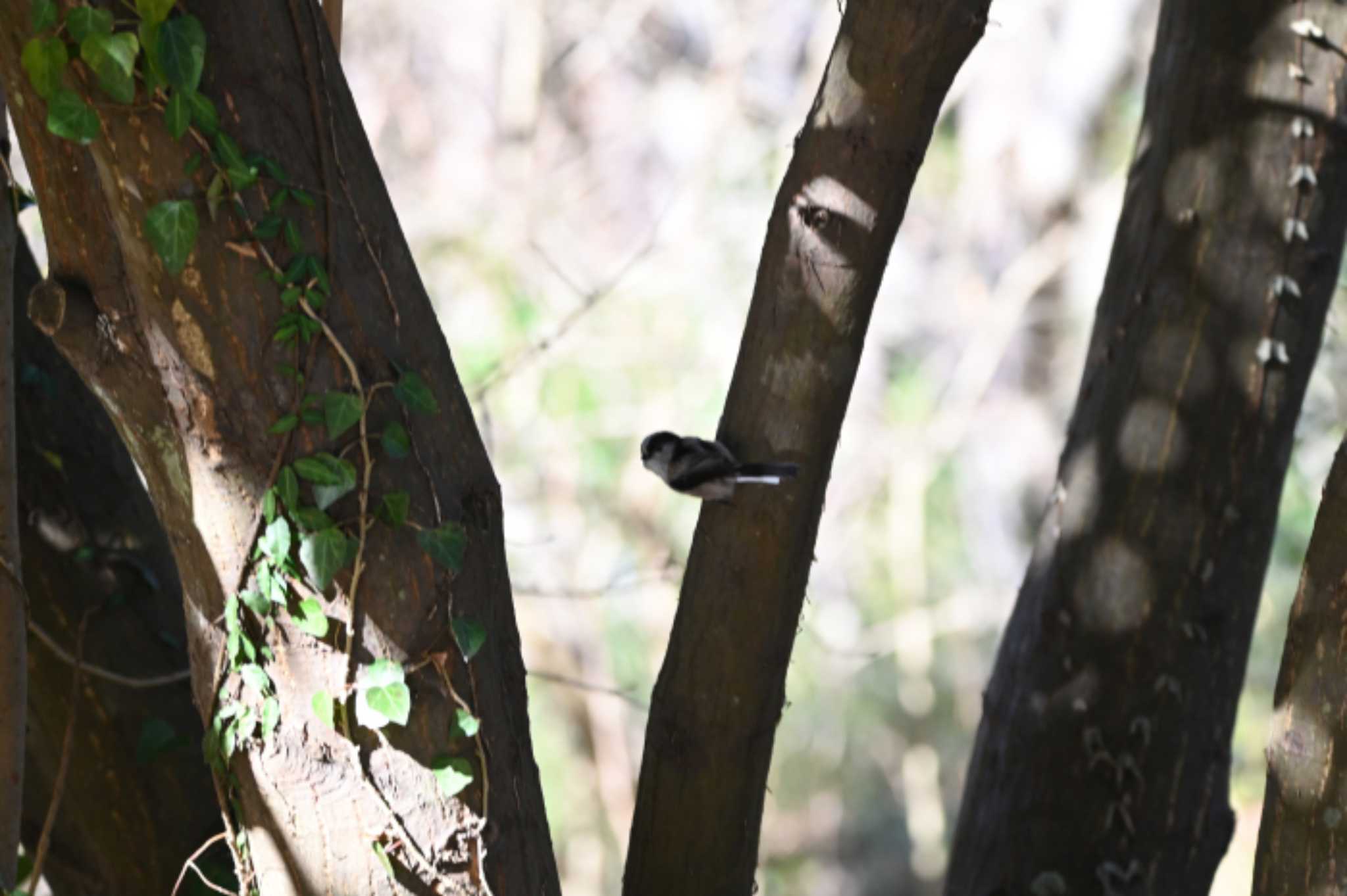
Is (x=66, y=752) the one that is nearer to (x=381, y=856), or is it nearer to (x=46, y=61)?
(x=381, y=856)

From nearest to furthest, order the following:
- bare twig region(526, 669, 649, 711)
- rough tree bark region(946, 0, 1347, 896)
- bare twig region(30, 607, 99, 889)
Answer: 1. bare twig region(30, 607, 99, 889)
2. rough tree bark region(946, 0, 1347, 896)
3. bare twig region(526, 669, 649, 711)

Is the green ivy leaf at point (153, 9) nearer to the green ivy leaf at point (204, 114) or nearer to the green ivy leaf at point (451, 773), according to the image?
the green ivy leaf at point (204, 114)

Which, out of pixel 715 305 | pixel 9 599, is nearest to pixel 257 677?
pixel 9 599

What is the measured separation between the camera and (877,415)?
16.9ft

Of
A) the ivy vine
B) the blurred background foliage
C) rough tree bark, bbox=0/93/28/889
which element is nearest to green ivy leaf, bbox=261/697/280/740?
the ivy vine

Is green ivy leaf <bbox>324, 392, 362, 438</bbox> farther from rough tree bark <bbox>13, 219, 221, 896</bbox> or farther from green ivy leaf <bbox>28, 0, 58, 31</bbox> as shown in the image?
rough tree bark <bbox>13, 219, 221, 896</bbox>

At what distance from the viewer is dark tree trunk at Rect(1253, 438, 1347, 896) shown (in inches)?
42.3

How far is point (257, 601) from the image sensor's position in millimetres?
1201

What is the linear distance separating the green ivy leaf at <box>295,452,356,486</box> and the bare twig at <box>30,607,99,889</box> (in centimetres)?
62

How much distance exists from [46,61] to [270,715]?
58 centimetres

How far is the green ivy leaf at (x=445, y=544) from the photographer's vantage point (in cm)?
122

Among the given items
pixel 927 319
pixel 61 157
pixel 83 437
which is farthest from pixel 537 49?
pixel 61 157

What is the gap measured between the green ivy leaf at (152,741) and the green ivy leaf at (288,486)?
63 cm

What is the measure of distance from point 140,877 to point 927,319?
13.3 feet
